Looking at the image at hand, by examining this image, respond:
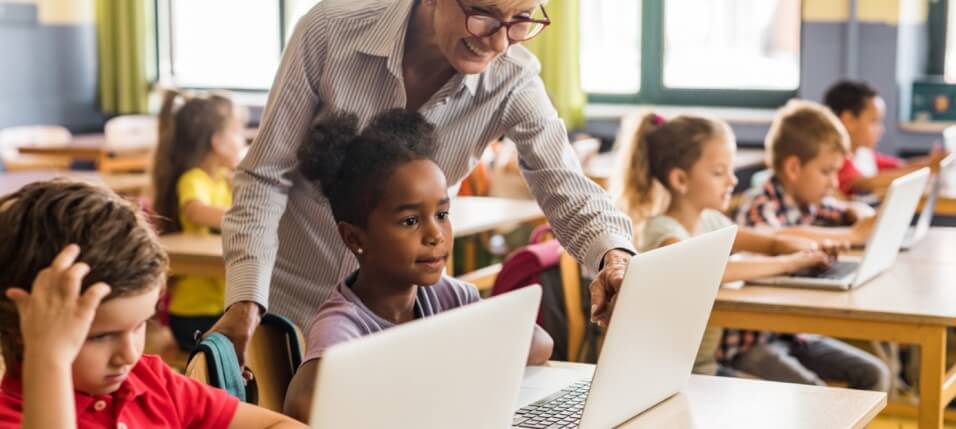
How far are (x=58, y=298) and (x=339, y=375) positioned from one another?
29cm

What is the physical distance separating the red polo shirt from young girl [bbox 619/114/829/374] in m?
1.60

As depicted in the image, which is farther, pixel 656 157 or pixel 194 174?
pixel 194 174

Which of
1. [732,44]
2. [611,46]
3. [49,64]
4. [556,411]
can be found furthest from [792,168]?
[49,64]

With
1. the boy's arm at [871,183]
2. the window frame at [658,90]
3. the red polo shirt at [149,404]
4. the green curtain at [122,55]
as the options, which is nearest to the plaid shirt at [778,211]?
the boy's arm at [871,183]

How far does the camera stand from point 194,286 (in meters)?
3.50

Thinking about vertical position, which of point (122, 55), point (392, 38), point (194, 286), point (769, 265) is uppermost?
point (392, 38)

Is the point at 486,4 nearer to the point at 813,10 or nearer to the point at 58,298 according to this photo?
the point at 58,298

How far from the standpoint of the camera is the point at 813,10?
577cm

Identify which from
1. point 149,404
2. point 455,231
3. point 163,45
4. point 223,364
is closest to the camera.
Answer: point 149,404

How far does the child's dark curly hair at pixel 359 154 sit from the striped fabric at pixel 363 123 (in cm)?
8

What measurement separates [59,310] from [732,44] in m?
5.50

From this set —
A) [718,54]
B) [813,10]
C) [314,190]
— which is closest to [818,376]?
[314,190]

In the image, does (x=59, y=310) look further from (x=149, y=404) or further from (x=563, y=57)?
(x=563, y=57)

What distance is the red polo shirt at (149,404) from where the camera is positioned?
4.01ft
